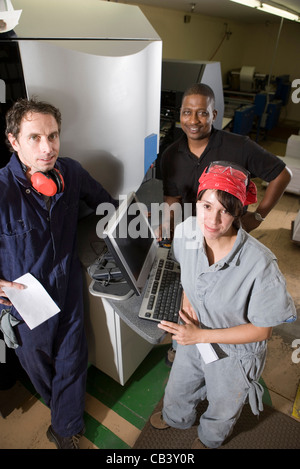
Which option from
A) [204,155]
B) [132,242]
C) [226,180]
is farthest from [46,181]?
[204,155]

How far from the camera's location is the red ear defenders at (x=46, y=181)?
1051mm

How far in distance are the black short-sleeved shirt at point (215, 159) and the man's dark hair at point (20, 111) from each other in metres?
0.79

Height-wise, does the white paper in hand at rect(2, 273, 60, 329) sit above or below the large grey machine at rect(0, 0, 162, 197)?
below

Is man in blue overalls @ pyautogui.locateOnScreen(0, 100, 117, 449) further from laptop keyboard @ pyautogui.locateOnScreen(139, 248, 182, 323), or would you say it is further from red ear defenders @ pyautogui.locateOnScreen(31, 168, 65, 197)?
laptop keyboard @ pyautogui.locateOnScreen(139, 248, 182, 323)

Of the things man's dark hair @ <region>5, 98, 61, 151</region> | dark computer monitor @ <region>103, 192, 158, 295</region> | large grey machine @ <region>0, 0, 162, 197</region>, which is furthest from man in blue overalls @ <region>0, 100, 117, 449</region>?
dark computer monitor @ <region>103, 192, 158, 295</region>

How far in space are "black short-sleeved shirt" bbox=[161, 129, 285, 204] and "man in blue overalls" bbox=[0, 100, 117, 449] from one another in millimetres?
420

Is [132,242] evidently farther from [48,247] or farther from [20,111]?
[20,111]

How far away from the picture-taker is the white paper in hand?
1144 mm

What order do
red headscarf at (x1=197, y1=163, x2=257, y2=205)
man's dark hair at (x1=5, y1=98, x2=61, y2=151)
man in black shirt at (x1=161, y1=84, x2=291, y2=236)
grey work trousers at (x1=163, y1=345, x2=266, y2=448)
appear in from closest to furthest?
1. red headscarf at (x1=197, y1=163, x2=257, y2=205)
2. man's dark hair at (x1=5, y1=98, x2=61, y2=151)
3. grey work trousers at (x1=163, y1=345, x2=266, y2=448)
4. man in black shirt at (x1=161, y1=84, x2=291, y2=236)

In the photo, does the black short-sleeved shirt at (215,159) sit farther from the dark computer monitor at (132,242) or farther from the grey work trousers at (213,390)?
the grey work trousers at (213,390)

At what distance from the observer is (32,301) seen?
117cm

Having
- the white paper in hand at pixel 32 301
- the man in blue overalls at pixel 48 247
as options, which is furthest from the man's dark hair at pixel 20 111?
the white paper in hand at pixel 32 301

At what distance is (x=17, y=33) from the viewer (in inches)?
38.0

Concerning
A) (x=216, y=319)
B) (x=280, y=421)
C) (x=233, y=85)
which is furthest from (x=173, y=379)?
(x=233, y=85)
